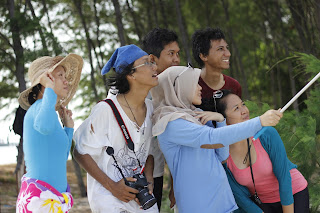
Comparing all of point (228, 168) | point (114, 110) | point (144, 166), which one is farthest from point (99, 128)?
point (228, 168)

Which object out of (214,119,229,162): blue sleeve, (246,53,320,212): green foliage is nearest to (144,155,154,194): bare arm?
(214,119,229,162): blue sleeve

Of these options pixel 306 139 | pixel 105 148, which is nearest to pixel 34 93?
pixel 105 148

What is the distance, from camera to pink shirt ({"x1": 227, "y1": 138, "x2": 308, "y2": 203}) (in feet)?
12.1

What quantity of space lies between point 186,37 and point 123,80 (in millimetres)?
7000

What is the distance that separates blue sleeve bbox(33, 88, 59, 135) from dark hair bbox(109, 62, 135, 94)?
23.8 inches

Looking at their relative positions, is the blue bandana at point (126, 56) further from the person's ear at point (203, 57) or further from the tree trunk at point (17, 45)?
the tree trunk at point (17, 45)

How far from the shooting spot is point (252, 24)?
1471cm

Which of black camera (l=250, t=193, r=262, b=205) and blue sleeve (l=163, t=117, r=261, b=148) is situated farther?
black camera (l=250, t=193, r=262, b=205)

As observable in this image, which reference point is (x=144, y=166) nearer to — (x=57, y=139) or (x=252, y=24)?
(x=57, y=139)

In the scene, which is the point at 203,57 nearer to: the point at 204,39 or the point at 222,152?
the point at 204,39

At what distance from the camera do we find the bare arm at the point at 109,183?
3.32 m

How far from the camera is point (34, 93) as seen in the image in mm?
3359

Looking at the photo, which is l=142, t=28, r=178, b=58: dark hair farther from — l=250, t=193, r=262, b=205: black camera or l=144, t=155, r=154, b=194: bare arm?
l=250, t=193, r=262, b=205: black camera

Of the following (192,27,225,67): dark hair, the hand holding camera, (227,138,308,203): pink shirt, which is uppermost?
(192,27,225,67): dark hair
